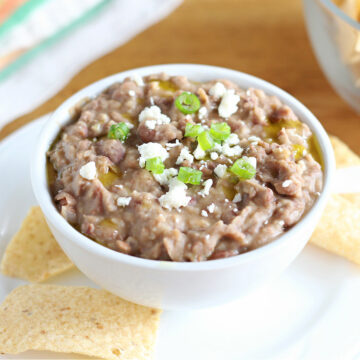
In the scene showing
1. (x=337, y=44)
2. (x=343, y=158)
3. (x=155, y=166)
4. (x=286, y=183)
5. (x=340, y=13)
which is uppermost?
(x=155, y=166)

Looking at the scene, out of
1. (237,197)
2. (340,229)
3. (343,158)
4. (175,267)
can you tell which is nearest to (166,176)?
(237,197)

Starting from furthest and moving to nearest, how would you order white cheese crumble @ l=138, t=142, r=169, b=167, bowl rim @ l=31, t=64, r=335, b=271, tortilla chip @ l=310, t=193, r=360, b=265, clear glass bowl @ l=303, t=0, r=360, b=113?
1. clear glass bowl @ l=303, t=0, r=360, b=113
2. tortilla chip @ l=310, t=193, r=360, b=265
3. white cheese crumble @ l=138, t=142, r=169, b=167
4. bowl rim @ l=31, t=64, r=335, b=271

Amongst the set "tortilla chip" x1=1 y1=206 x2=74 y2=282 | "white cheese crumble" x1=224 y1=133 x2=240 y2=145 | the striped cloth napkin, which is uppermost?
"white cheese crumble" x1=224 y1=133 x2=240 y2=145

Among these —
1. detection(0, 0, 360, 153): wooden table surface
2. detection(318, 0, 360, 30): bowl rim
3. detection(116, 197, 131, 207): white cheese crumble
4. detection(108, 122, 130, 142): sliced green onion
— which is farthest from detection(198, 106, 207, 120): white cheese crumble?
detection(0, 0, 360, 153): wooden table surface

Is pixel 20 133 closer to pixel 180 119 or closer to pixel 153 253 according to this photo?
pixel 180 119

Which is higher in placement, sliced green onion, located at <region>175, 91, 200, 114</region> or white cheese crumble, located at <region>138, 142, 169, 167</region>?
white cheese crumble, located at <region>138, 142, 169, 167</region>

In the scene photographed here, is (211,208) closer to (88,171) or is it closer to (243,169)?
(243,169)

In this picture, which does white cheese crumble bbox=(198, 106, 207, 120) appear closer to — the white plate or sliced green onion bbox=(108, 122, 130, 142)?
sliced green onion bbox=(108, 122, 130, 142)
